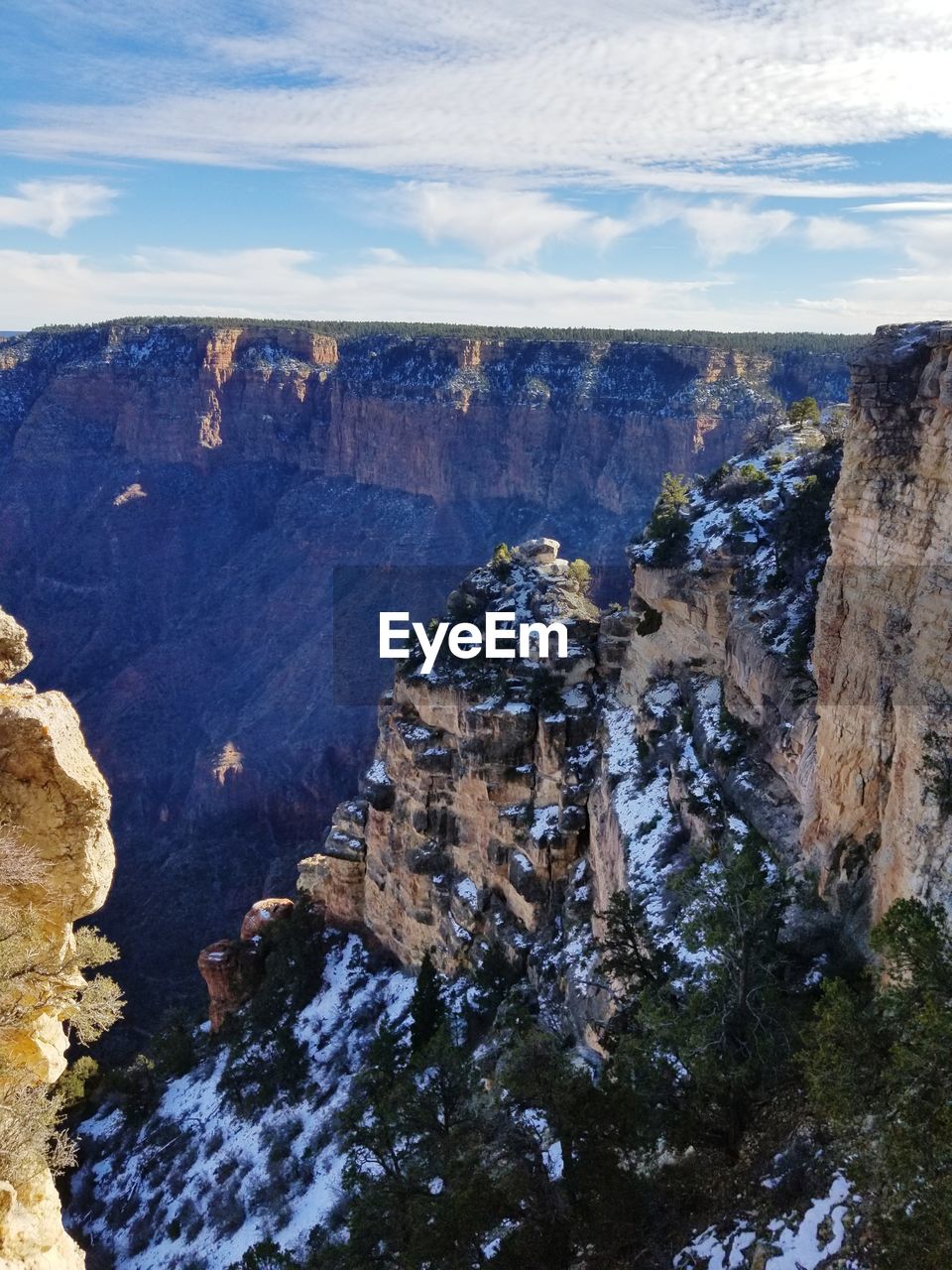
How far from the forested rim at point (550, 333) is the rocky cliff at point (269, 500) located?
2242 mm

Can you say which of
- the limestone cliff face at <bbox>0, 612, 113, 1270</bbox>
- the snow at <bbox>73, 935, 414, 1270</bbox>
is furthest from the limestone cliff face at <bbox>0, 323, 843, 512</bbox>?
the limestone cliff face at <bbox>0, 612, 113, 1270</bbox>

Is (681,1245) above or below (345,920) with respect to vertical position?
above

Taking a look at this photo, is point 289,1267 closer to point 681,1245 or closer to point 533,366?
point 681,1245

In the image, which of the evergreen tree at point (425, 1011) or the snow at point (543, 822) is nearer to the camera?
the evergreen tree at point (425, 1011)

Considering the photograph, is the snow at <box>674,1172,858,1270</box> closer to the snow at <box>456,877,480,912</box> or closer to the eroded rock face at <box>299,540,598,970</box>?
the eroded rock face at <box>299,540,598,970</box>

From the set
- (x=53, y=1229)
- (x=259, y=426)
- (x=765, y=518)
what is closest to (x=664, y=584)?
(x=765, y=518)

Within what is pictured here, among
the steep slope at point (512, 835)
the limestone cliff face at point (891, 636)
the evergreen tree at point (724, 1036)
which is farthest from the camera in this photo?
the steep slope at point (512, 835)

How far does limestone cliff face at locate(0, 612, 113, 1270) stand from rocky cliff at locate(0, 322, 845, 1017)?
168 ft

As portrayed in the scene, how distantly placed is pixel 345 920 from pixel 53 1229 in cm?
2588

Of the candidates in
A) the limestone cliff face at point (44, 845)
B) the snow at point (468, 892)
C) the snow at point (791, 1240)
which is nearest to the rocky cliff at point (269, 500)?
the snow at point (468, 892)

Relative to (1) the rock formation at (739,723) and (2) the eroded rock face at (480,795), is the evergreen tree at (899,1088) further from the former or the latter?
(2) the eroded rock face at (480,795)

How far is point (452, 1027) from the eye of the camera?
28.7 meters

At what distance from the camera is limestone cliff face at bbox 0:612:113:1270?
492 inches

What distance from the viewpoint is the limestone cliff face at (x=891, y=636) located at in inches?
549
